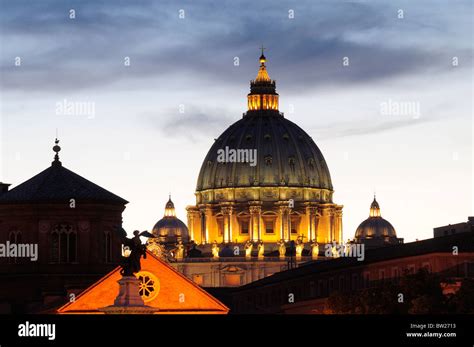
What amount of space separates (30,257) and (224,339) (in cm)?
6929

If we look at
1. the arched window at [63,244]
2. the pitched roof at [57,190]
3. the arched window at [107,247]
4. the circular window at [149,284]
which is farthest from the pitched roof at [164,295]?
the pitched roof at [57,190]

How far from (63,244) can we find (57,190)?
11.6 feet

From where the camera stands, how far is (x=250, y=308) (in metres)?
180

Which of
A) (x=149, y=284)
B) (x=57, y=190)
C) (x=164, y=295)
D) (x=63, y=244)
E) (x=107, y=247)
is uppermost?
(x=57, y=190)

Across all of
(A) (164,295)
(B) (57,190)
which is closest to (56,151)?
(B) (57,190)

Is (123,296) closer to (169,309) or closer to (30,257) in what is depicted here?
(169,309)

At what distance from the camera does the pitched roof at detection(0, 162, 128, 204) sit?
126625mm

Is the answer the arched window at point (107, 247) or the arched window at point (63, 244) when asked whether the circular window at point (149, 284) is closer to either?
the arched window at point (63, 244)

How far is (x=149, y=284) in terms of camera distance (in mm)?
109312

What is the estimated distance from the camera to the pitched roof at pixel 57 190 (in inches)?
4985

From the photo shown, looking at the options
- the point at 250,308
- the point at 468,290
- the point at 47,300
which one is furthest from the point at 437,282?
the point at 250,308

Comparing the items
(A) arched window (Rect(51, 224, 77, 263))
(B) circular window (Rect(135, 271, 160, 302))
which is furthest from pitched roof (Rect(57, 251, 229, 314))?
(A) arched window (Rect(51, 224, 77, 263))

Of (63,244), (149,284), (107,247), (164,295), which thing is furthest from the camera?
(107,247)

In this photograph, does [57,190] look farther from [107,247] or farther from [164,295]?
[164,295]
